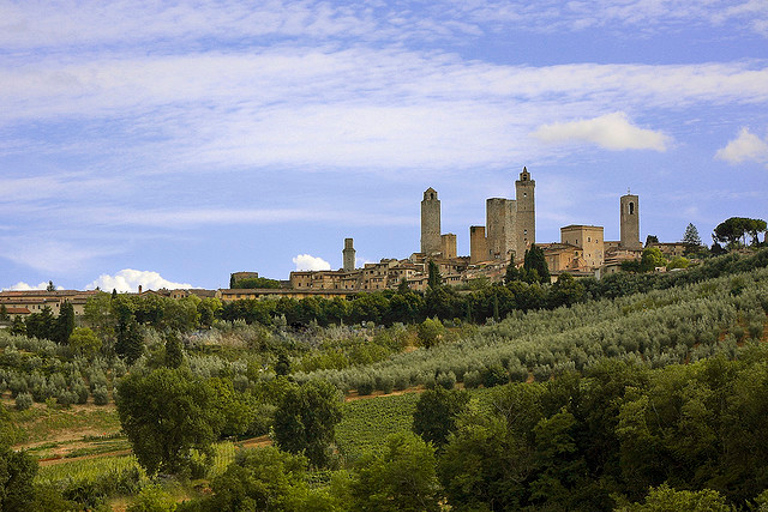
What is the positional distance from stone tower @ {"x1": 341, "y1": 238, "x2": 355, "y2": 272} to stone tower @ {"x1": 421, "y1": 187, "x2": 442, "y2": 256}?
12.9 metres

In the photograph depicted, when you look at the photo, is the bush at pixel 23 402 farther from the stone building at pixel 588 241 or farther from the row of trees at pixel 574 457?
the stone building at pixel 588 241

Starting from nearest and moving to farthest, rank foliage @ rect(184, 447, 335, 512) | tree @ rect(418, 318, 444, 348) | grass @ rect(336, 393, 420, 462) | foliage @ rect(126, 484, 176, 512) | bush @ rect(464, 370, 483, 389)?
foliage @ rect(184, 447, 335, 512)
foliage @ rect(126, 484, 176, 512)
grass @ rect(336, 393, 420, 462)
bush @ rect(464, 370, 483, 389)
tree @ rect(418, 318, 444, 348)

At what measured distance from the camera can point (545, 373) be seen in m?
52.1

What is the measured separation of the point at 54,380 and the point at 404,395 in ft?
74.0

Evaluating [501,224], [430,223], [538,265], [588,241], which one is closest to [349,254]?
[430,223]

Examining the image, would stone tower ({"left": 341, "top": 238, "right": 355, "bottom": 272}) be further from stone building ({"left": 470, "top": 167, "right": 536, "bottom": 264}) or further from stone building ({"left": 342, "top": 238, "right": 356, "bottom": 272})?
stone building ({"left": 470, "top": 167, "right": 536, "bottom": 264})

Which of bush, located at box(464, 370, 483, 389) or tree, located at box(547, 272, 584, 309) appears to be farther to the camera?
tree, located at box(547, 272, 584, 309)

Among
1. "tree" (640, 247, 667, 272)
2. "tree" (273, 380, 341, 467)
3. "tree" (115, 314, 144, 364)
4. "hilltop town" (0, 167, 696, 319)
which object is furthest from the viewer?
"hilltop town" (0, 167, 696, 319)

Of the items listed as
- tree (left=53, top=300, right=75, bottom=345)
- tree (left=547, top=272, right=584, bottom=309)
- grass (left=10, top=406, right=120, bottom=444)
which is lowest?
grass (left=10, top=406, right=120, bottom=444)

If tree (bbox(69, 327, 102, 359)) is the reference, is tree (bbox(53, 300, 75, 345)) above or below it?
above

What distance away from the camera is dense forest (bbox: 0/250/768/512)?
2961 centimetres

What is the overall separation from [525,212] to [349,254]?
3047 cm

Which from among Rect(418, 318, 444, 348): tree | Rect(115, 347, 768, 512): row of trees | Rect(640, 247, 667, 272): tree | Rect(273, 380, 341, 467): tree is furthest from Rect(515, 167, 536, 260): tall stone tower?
Rect(115, 347, 768, 512): row of trees

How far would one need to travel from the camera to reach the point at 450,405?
41.1m
